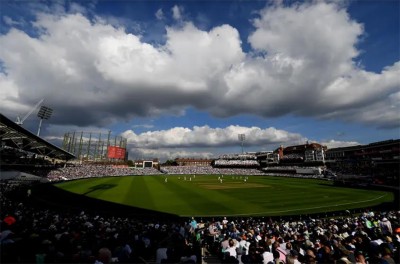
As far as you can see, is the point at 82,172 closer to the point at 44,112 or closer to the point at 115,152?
the point at 44,112

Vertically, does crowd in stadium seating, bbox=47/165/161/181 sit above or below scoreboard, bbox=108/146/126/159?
below

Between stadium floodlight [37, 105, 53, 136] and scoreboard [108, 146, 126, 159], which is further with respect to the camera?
scoreboard [108, 146, 126, 159]

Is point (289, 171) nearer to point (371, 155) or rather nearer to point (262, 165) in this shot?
point (371, 155)

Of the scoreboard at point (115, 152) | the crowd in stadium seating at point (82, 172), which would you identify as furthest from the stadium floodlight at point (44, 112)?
the scoreboard at point (115, 152)

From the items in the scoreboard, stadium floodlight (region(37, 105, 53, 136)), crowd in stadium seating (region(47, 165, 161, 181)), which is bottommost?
crowd in stadium seating (region(47, 165, 161, 181))

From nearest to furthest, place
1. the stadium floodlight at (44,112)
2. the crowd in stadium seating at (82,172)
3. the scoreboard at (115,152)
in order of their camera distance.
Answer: the crowd in stadium seating at (82,172) < the stadium floodlight at (44,112) < the scoreboard at (115,152)

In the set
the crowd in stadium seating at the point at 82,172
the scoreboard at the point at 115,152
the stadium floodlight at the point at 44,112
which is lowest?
the crowd in stadium seating at the point at 82,172

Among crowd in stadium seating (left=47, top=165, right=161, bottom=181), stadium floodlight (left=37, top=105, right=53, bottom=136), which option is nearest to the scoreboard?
crowd in stadium seating (left=47, top=165, right=161, bottom=181)

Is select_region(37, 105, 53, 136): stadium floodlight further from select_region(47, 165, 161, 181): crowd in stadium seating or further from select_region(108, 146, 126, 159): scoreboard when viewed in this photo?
select_region(108, 146, 126, 159): scoreboard

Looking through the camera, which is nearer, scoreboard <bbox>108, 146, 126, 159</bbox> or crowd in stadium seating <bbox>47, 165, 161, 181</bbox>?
crowd in stadium seating <bbox>47, 165, 161, 181</bbox>

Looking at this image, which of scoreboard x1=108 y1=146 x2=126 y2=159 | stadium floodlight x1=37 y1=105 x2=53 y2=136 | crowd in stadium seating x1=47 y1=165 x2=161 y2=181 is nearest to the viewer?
crowd in stadium seating x1=47 y1=165 x2=161 y2=181

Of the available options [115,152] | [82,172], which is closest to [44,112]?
[82,172]

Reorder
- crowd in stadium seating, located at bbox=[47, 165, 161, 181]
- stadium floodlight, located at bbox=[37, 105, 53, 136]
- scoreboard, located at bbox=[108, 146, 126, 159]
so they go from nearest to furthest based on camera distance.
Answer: crowd in stadium seating, located at bbox=[47, 165, 161, 181]
stadium floodlight, located at bbox=[37, 105, 53, 136]
scoreboard, located at bbox=[108, 146, 126, 159]

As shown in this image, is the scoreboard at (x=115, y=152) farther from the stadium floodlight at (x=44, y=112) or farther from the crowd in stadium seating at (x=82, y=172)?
the stadium floodlight at (x=44, y=112)
